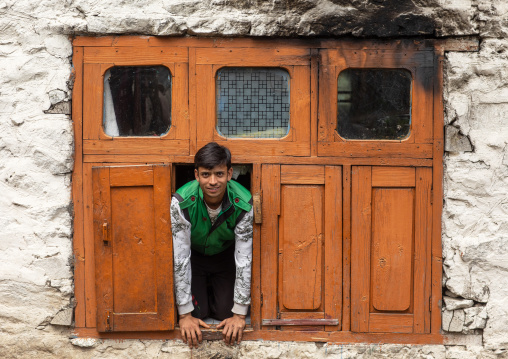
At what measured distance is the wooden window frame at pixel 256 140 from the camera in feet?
12.2

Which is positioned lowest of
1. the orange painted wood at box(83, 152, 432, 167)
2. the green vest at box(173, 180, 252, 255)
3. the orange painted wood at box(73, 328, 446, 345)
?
the orange painted wood at box(73, 328, 446, 345)

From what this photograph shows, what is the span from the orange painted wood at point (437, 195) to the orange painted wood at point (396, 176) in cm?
15

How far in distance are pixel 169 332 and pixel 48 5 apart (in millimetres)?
2290

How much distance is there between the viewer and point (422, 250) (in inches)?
148

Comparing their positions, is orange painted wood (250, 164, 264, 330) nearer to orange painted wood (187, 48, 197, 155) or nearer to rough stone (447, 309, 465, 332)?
orange painted wood (187, 48, 197, 155)

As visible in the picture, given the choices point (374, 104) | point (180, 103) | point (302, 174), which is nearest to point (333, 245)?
point (302, 174)

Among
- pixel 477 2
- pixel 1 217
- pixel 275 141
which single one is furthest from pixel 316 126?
pixel 1 217

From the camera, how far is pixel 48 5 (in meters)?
3.67

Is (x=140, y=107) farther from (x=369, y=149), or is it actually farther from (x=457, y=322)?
(x=457, y=322)

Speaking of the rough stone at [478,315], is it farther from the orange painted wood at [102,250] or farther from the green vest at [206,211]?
the orange painted wood at [102,250]

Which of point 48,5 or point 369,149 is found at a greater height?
point 48,5

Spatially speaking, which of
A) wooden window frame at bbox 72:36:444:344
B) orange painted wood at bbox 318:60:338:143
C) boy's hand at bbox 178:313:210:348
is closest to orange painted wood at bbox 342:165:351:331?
wooden window frame at bbox 72:36:444:344

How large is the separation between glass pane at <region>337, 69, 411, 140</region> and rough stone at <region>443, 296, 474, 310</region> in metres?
1.12

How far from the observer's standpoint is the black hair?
3.42 m
